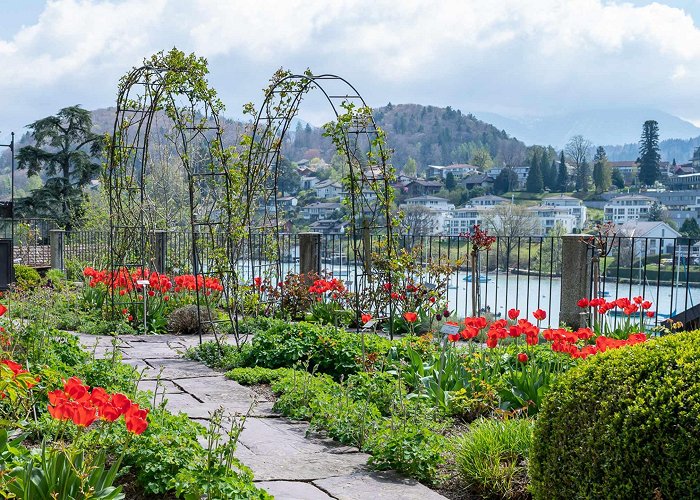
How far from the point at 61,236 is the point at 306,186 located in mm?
24506

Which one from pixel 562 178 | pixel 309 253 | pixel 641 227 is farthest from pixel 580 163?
pixel 309 253

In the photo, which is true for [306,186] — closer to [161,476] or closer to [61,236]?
[61,236]

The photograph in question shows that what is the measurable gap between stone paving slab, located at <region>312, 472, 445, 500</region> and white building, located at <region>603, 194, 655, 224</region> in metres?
44.5

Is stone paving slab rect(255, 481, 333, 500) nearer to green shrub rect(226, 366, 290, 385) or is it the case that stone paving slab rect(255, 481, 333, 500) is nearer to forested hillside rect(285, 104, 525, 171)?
green shrub rect(226, 366, 290, 385)

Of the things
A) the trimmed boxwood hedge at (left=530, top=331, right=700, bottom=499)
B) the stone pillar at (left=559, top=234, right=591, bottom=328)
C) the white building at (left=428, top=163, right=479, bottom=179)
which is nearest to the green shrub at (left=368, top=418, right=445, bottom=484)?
the trimmed boxwood hedge at (left=530, top=331, right=700, bottom=499)

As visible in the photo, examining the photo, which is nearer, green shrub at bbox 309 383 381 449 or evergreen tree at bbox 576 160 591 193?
green shrub at bbox 309 383 381 449

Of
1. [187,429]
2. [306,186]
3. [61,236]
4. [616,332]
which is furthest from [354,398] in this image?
[306,186]

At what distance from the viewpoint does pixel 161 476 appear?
3195mm

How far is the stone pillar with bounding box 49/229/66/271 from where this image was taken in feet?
54.4

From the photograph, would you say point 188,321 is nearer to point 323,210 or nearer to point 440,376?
point 440,376

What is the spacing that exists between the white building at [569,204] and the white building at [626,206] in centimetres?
150

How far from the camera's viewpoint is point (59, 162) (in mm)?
29078

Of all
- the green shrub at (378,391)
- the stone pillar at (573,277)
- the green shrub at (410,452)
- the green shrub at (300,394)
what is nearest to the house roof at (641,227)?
the stone pillar at (573,277)

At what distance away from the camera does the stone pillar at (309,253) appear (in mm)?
11147
